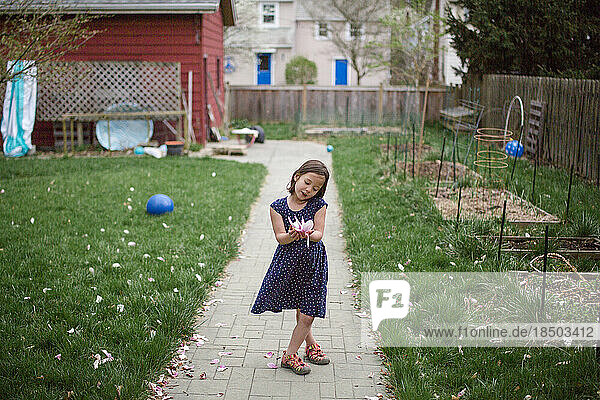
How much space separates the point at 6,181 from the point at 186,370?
24.3ft

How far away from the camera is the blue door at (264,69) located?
30922 millimetres

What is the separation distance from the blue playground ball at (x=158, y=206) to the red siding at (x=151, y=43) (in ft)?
24.5

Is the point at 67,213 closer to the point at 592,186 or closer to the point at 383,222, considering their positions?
the point at 383,222

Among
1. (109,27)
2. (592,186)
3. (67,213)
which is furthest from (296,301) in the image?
(109,27)

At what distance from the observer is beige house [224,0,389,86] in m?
30.0

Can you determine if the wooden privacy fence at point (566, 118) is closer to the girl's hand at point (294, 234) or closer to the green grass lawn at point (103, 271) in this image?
the green grass lawn at point (103, 271)

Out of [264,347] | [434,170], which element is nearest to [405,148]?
[434,170]

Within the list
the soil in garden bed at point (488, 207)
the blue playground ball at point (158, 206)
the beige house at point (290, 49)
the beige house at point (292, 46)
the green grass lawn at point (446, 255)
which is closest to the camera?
the green grass lawn at point (446, 255)

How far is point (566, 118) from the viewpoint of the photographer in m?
10.5

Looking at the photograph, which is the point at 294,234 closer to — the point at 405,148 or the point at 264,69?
the point at 405,148

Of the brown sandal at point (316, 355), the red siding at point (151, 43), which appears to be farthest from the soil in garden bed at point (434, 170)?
the red siding at point (151, 43)

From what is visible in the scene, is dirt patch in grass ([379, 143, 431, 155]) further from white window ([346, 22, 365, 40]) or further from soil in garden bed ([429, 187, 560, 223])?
white window ([346, 22, 365, 40])

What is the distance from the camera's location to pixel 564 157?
10.5 m

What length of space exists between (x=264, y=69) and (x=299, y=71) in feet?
10.0
